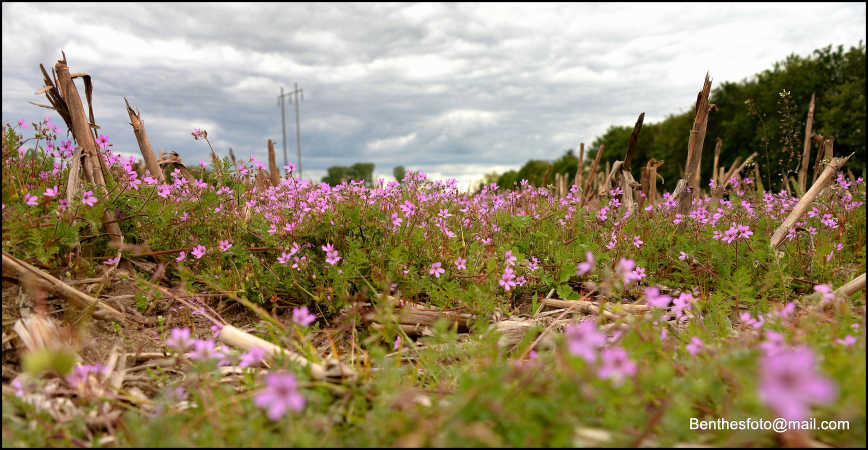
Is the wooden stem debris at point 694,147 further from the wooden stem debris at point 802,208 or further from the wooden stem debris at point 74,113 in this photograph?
the wooden stem debris at point 74,113

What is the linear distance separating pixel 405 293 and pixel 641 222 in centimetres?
319

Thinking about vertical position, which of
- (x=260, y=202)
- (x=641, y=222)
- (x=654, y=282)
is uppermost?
(x=260, y=202)

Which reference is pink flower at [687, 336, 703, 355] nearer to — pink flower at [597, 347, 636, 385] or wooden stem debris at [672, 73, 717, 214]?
pink flower at [597, 347, 636, 385]

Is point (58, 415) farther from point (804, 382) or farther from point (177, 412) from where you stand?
point (804, 382)

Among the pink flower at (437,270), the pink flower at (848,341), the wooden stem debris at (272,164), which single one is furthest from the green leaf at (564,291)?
the wooden stem debris at (272,164)

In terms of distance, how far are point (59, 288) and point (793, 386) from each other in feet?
11.9

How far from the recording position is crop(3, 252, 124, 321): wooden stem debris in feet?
8.89

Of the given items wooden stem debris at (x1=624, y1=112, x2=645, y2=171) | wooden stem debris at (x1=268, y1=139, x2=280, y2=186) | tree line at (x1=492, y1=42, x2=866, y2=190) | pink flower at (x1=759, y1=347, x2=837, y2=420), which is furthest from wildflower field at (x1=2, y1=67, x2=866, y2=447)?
tree line at (x1=492, y1=42, x2=866, y2=190)

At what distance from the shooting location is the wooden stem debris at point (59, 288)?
271cm

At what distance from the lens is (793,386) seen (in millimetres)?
1001

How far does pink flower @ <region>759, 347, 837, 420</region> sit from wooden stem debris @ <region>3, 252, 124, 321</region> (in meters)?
3.46

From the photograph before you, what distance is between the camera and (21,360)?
2.46 metres

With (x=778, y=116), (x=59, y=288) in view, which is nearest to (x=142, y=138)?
(x=59, y=288)

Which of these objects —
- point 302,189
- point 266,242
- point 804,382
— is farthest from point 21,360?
point 804,382
